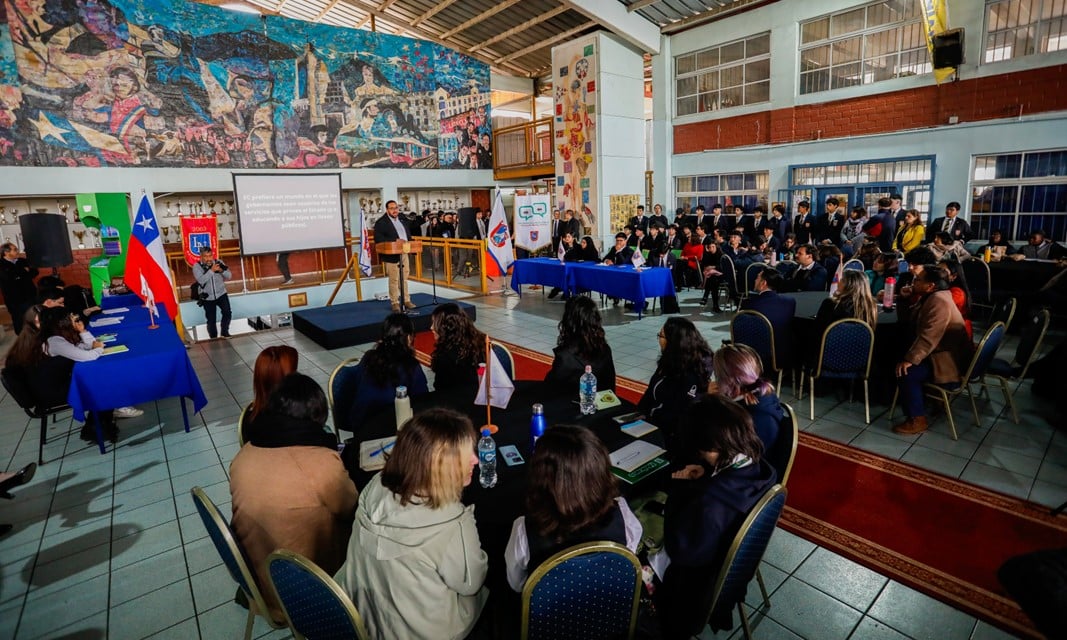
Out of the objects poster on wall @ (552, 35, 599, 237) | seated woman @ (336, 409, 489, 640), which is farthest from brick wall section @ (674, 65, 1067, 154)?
seated woman @ (336, 409, 489, 640)

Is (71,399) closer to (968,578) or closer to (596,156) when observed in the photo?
(968,578)

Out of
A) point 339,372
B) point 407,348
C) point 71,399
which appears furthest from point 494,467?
point 71,399

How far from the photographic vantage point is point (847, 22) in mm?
10984

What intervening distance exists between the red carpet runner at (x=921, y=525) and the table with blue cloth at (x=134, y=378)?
4.68 meters

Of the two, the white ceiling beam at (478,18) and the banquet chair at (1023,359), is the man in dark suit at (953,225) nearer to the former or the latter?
the banquet chair at (1023,359)

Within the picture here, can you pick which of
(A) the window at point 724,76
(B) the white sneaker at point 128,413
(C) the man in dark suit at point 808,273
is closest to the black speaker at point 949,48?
(A) the window at point 724,76

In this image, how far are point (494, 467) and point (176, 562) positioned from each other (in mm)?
2039

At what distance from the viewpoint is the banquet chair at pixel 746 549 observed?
5.76 ft

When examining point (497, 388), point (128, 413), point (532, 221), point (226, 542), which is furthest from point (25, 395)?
point (532, 221)

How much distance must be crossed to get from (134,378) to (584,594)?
4.42 meters

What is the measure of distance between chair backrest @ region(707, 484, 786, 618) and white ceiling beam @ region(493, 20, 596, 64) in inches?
520

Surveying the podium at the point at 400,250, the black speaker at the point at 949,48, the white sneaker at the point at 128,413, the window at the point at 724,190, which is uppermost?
the black speaker at the point at 949,48

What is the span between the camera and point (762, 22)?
1204cm

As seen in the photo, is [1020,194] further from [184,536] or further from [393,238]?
[184,536]
